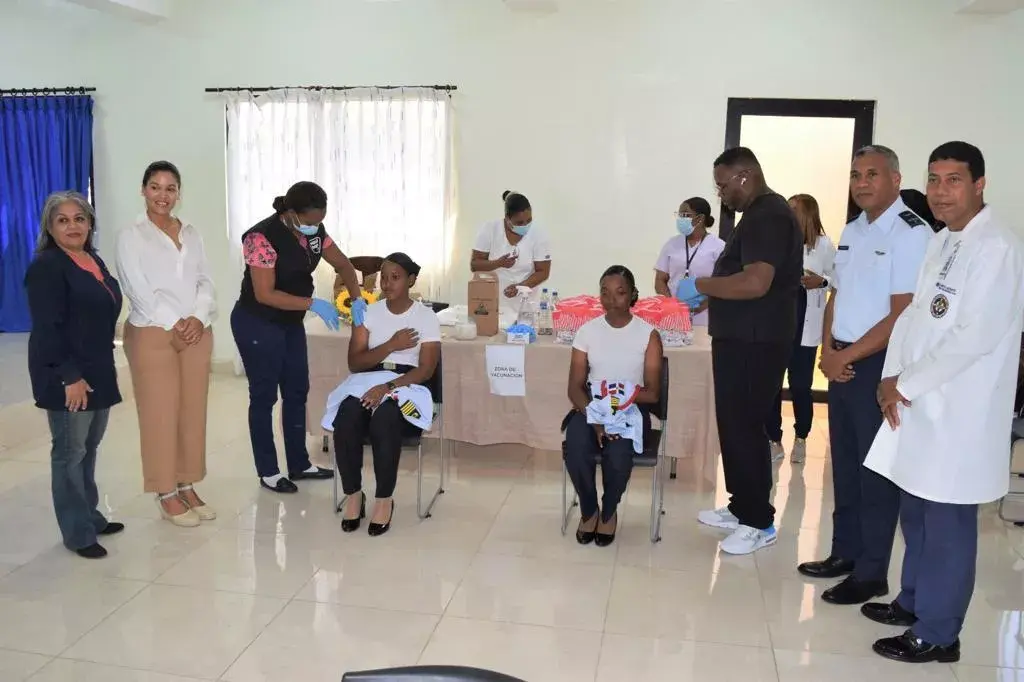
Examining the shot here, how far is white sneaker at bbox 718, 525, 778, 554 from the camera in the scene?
3.36 metres

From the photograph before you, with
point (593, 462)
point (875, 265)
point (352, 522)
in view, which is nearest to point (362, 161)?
point (352, 522)

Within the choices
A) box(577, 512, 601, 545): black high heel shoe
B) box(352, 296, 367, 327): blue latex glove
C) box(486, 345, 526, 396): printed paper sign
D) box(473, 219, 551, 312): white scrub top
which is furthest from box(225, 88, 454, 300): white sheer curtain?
box(577, 512, 601, 545): black high heel shoe

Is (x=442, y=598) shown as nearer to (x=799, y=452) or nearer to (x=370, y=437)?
(x=370, y=437)

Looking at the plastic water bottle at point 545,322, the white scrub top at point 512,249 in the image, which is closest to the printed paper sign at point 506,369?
the plastic water bottle at point 545,322

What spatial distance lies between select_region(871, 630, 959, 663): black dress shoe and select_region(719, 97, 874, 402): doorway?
12.3 ft

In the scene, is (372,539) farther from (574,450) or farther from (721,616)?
(721,616)

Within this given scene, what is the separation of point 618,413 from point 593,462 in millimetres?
233

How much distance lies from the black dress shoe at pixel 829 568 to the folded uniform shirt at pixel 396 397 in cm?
167

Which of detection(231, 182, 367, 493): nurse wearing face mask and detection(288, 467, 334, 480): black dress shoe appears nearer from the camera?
detection(231, 182, 367, 493): nurse wearing face mask

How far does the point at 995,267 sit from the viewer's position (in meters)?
Result: 2.24

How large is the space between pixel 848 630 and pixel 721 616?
42 cm

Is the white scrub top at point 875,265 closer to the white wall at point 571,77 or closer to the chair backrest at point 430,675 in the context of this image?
the chair backrest at point 430,675

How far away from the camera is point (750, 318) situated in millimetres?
3102

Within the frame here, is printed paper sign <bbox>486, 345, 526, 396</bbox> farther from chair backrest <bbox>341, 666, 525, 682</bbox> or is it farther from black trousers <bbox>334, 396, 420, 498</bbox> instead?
chair backrest <bbox>341, 666, 525, 682</bbox>
